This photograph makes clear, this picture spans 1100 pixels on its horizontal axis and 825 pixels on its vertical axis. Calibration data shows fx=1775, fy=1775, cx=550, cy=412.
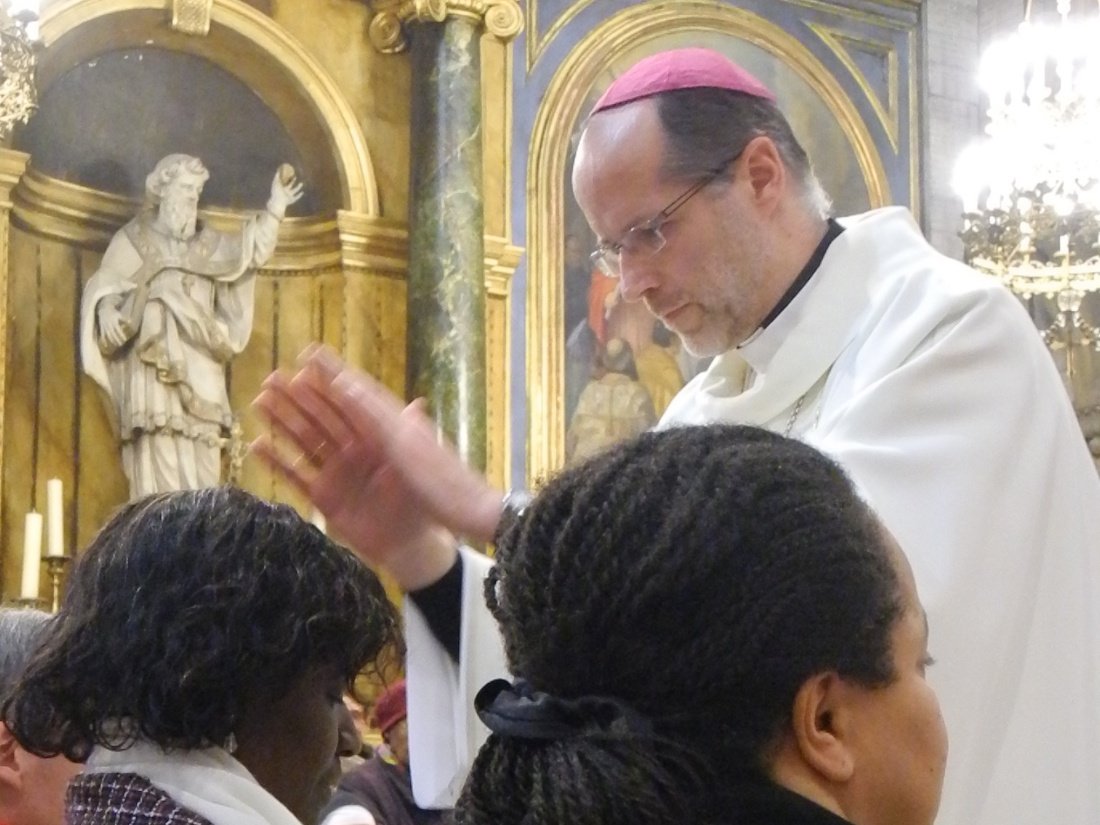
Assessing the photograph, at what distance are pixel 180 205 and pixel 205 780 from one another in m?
6.67

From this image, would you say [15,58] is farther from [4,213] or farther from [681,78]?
[681,78]

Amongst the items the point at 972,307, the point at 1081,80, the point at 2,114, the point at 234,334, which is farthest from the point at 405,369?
the point at 972,307

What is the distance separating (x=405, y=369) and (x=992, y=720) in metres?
6.79

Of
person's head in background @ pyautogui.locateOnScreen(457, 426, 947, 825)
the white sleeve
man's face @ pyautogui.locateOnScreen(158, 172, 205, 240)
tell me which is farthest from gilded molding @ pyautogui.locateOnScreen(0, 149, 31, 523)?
person's head in background @ pyautogui.locateOnScreen(457, 426, 947, 825)

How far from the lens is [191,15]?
8.44 meters

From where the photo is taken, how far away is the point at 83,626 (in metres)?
1.91

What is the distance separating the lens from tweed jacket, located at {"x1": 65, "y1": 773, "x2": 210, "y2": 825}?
181 centimetres

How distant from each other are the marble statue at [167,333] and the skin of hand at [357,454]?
5.71m

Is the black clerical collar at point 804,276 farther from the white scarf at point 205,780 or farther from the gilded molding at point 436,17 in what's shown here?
the gilded molding at point 436,17

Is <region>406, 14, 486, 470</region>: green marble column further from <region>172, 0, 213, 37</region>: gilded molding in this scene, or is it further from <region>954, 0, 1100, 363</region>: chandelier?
<region>954, 0, 1100, 363</region>: chandelier

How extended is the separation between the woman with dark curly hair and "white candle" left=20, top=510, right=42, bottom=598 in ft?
18.4

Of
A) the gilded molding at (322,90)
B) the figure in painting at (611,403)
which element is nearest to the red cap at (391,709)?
the gilded molding at (322,90)

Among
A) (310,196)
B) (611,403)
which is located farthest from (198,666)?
(611,403)

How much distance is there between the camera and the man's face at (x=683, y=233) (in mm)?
2678
